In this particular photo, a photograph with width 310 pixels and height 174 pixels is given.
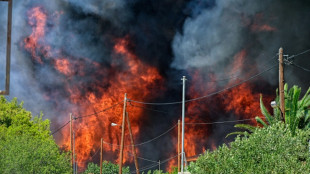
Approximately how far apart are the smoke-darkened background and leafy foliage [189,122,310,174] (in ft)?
260

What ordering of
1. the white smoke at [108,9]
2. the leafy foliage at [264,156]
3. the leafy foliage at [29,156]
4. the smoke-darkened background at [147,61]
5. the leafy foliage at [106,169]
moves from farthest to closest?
the white smoke at [108,9]
the smoke-darkened background at [147,61]
the leafy foliage at [106,169]
the leafy foliage at [29,156]
the leafy foliage at [264,156]

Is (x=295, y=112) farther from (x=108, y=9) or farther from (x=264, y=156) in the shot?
(x=108, y=9)

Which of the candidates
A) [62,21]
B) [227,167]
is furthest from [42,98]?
[227,167]

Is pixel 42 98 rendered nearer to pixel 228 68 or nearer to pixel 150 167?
pixel 150 167

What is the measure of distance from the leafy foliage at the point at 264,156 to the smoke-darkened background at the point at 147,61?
79.3 m

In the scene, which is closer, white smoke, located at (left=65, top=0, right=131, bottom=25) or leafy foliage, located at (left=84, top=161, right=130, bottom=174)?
leafy foliage, located at (left=84, top=161, right=130, bottom=174)

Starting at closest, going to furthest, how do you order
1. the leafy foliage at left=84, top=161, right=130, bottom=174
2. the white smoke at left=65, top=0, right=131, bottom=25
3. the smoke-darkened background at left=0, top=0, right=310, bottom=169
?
the leafy foliage at left=84, top=161, right=130, bottom=174
the smoke-darkened background at left=0, top=0, right=310, bottom=169
the white smoke at left=65, top=0, right=131, bottom=25

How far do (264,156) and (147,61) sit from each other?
296 ft

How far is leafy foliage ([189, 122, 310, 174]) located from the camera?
17344 millimetres

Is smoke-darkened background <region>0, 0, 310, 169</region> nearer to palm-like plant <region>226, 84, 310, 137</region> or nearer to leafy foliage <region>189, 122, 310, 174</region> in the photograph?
palm-like plant <region>226, 84, 310, 137</region>

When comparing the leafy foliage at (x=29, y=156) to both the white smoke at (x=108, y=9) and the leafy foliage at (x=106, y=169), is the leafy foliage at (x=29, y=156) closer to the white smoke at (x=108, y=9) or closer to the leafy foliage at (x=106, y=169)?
the leafy foliage at (x=106, y=169)

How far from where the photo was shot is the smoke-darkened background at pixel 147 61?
331 feet

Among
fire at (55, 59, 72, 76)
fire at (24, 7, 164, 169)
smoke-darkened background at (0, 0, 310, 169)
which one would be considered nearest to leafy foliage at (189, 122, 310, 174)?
smoke-darkened background at (0, 0, 310, 169)

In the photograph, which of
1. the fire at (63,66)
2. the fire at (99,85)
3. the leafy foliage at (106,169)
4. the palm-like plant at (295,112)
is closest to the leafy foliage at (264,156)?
the palm-like plant at (295,112)
